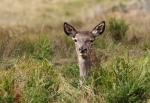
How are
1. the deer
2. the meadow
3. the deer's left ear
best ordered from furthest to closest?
the deer's left ear
the deer
the meadow

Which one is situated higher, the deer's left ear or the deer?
the deer's left ear

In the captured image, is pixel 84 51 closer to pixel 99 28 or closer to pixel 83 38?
pixel 83 38

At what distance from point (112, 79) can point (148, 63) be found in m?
1.33

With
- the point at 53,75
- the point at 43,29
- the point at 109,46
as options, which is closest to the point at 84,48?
the point at 53,75

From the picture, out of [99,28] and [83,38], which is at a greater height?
[99,28]

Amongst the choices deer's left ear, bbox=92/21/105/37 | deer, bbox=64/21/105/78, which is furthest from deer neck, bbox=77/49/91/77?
deer's left ear, bbox=92/21/105/37

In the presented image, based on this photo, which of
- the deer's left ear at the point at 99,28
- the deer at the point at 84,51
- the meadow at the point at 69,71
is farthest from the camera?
the deer's left ear at the point at 99,28

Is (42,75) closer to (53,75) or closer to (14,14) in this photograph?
(53,75)

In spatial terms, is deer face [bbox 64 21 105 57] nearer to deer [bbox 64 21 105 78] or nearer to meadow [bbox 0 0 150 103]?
deer [bbox 64 21 105 78]

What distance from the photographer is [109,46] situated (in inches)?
643

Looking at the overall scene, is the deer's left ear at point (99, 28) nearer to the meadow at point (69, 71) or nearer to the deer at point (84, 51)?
the deer at point (84, 51)

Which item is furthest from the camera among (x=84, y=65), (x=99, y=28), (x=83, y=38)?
(x=99, y=28)

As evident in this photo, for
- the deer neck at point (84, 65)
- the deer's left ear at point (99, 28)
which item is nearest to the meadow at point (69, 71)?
the deer neck at point (84, 65)

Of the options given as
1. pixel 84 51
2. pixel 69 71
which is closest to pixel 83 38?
pixel 84 51
